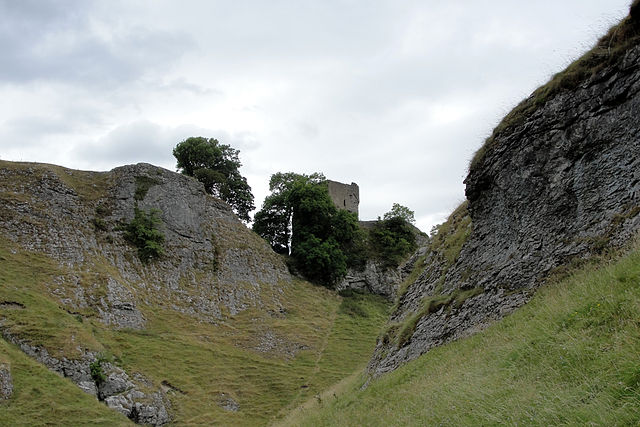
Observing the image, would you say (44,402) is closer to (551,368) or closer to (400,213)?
(551,368)

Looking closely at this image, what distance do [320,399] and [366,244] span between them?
36.0 m

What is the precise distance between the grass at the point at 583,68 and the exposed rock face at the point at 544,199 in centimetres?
19

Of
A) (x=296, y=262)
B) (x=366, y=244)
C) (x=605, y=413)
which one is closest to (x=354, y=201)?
(x=366, y=244)

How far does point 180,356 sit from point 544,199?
22.0 metres

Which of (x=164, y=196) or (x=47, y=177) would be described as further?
(x=164, y=196)

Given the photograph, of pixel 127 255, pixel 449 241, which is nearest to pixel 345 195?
pixel 127 255

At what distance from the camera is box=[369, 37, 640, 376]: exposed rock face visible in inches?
420

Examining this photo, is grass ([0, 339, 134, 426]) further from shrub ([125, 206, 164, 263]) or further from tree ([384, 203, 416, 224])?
tree ([384, 203, 416, 224])

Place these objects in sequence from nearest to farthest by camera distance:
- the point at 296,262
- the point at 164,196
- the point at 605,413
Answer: the point at 605,413 → the point at 164,196 → the point at 296,262

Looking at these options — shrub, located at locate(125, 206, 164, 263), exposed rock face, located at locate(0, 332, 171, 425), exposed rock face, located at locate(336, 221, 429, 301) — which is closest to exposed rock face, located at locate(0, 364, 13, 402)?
exposed rock face, located at locate(0, 332, 171, 425)

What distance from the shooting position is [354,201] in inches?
2518

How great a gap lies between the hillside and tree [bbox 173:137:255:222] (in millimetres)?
10602

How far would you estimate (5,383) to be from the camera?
59.9 feet

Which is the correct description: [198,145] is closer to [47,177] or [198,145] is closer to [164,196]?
[164,196]
